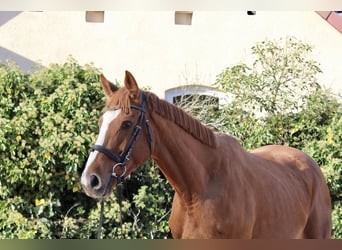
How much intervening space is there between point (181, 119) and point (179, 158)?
22 cm

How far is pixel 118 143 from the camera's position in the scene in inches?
131

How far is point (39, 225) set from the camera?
614cm

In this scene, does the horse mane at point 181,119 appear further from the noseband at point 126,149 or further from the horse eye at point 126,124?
the horse eye at point 126,124

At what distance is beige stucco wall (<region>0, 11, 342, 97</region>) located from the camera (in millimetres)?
8258

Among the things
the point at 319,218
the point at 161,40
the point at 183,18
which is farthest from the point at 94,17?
the point at 319,218

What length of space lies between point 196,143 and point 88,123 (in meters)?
2.82

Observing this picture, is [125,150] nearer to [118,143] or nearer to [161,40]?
[118,143]

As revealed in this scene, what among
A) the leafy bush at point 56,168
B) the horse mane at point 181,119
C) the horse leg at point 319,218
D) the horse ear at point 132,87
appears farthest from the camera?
the leafy bush at point 56,168

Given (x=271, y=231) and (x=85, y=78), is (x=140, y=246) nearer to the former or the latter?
(x=271, y=231)

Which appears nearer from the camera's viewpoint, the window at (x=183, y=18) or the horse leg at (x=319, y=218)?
the horse leg at (x=319, y=218)

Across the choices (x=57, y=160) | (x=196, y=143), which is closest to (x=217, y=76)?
(x=57, y=160)

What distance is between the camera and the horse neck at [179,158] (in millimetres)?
3539

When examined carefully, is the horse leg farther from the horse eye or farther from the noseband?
the horse eye

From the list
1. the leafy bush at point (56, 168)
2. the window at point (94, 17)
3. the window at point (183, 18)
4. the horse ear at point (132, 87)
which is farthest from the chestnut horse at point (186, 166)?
the window at point (94, 17)
